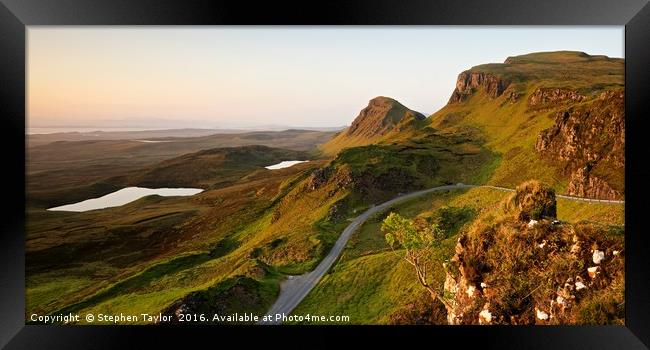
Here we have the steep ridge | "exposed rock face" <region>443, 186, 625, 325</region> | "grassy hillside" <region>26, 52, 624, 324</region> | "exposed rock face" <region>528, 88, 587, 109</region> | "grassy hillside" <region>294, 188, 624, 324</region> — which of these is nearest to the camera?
"exposed rock face" <region>443, 186, 625, 325</region>

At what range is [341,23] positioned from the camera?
12.8 meters

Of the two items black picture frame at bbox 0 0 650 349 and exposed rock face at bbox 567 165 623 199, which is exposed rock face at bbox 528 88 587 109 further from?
black picture frame at bbox 0 0 650 349

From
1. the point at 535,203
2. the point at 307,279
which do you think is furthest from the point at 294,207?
the point at 535,203

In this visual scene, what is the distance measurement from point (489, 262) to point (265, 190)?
40769 millimetres

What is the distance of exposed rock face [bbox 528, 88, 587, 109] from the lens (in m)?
52.7

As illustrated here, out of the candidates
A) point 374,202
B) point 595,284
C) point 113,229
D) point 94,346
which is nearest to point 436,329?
point 595,284

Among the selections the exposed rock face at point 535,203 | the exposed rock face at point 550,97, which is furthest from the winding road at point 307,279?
the exposed rock face at point 550,97

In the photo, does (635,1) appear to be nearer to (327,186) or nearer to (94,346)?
(94,346)

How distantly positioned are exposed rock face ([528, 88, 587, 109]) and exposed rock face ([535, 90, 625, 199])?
16.0 m

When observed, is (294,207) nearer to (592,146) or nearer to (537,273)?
(592,146)

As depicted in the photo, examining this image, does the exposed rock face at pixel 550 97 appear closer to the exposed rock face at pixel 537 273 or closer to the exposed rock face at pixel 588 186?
the exposed rock face at pixel 588 186

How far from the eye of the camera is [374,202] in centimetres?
3675

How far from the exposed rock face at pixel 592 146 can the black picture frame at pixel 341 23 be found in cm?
1523

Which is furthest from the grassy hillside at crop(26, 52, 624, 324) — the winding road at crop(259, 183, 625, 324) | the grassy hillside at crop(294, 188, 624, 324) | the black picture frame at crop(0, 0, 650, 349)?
the black picture frame at crop(0, 0, 650, 349)
